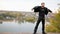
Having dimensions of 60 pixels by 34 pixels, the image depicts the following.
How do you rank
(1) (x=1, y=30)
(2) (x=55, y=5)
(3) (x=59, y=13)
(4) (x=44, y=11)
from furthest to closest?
1. (3) (x=59, y=13)
2. (2) (x=55, y=5)
3. (1) (x=1, y=30)
4. (4) (x=44, y=11)

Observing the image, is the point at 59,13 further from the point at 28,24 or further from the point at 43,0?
the point at 28,24

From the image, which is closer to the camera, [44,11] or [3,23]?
[44,11]

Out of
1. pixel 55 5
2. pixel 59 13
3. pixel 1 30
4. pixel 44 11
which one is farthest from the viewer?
pixel 59 13

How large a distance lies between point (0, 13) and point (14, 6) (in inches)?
18.9

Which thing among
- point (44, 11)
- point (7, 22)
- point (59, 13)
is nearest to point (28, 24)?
point (7, 22)

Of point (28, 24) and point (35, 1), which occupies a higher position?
point (35, 1)

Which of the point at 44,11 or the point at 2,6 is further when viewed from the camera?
the point at 2,6

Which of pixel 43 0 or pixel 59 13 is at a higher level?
pixel 43 0

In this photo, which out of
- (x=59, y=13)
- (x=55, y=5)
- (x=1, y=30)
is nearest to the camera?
(x=1, y=30)

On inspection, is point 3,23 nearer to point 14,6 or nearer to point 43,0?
point 14,6

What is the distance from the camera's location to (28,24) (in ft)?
19.1

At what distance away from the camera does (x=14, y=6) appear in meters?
6.04

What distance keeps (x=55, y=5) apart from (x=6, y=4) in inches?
61.1

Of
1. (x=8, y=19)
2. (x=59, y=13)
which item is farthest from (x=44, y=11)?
(x=59, y=13)
